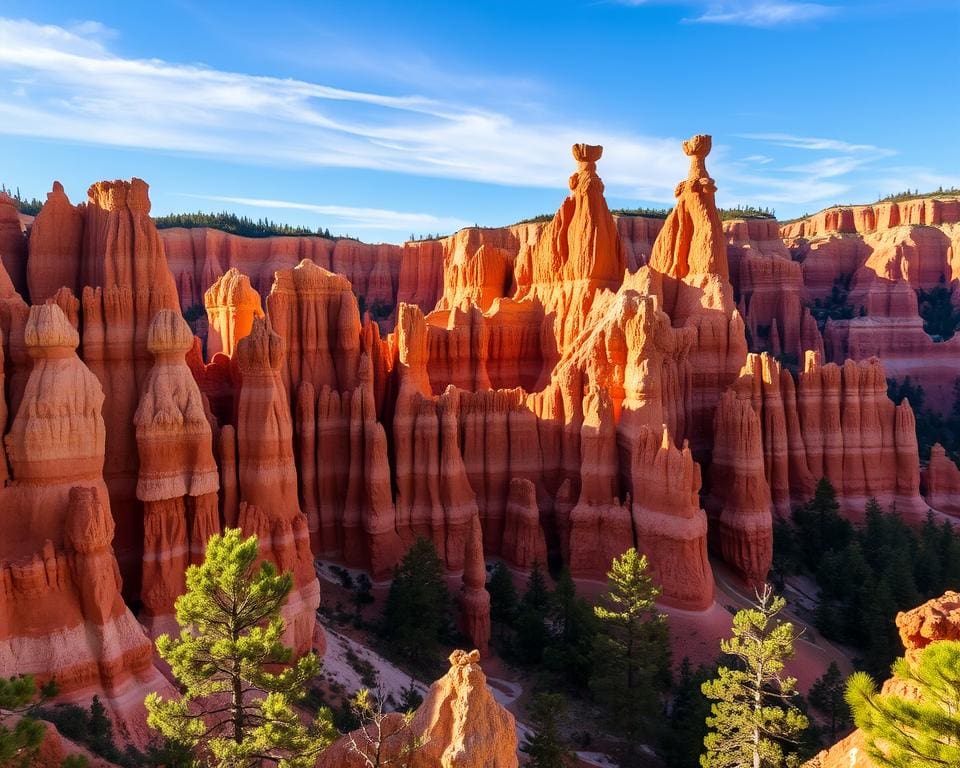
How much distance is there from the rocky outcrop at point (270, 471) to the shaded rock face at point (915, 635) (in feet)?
47.1

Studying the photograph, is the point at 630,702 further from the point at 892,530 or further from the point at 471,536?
the point at 892,530

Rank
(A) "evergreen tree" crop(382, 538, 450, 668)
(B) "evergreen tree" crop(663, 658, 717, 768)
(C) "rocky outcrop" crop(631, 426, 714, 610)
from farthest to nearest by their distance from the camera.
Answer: (C) "rocky outcrop" crop(631, 426, 714, 610), (A) "evergreen tree" crop(382, 538, 450, 668), (B) "evergreen tree" crop(663, 658, 717, 768)

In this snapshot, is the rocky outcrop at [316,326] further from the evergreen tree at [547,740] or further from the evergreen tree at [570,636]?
the evergreen tree at [547,740]

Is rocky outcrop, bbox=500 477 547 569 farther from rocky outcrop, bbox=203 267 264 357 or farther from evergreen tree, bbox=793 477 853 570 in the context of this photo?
rocky outcrop, bbox=203 267 264 357

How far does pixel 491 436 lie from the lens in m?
30.1

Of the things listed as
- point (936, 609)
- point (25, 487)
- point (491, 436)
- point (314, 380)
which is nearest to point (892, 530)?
point (491, 436)

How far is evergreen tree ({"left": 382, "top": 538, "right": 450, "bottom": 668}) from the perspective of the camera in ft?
75.7

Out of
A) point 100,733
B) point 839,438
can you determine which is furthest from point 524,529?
point 100,733

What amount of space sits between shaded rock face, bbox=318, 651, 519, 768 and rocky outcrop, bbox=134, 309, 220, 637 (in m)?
10.5

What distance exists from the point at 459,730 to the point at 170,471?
41.1ft

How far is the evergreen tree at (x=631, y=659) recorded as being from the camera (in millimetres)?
20281

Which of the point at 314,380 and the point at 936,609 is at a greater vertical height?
the point at 314,380

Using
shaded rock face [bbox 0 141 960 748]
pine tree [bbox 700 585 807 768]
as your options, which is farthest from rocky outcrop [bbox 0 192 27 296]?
pine tree [bbox 700 585 807 768]

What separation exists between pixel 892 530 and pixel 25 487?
3368cm
